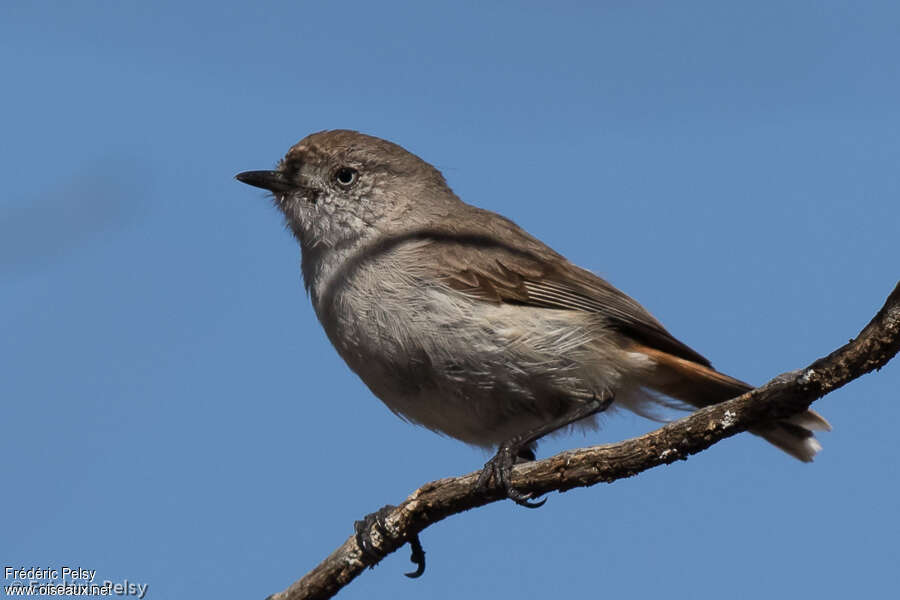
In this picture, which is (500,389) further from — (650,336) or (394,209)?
Answer: (394,209)

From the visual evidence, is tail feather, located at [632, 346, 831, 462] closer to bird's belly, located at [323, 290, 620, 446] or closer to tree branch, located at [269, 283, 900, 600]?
bird's belly, located at [323, 290, 620, 446]

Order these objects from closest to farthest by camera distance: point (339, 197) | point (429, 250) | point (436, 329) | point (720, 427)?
point (720, 427) → point (436, 329) → point (429, 250) → point (339, 197)

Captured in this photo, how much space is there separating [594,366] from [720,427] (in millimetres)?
1695

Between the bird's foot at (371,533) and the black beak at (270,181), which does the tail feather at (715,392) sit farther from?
the black beak at (270,181)

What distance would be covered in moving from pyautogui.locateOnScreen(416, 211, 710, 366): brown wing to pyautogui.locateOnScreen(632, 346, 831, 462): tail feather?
12 cm

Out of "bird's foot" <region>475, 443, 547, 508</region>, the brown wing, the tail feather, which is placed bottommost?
"bird's foot" <region>475, 443, 547, 508</region>

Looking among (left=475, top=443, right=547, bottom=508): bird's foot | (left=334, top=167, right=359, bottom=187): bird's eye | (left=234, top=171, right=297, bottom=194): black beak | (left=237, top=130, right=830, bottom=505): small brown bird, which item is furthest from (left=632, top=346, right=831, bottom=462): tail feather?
(left=234, top=171, right=297, bottom=194): black beak

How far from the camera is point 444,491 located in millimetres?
4473

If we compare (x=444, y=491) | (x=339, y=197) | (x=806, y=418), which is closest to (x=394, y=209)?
(x=339, y=197)

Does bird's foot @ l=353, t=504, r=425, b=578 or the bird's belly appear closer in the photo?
bird's foot @ l=353, t=504, r=425, b=578

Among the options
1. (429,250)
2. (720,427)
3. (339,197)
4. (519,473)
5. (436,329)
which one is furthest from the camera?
(339,197)

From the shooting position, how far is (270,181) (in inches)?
247

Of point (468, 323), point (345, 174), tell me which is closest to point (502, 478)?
point (468, 323)

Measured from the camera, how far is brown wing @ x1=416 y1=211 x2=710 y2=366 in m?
5.49
